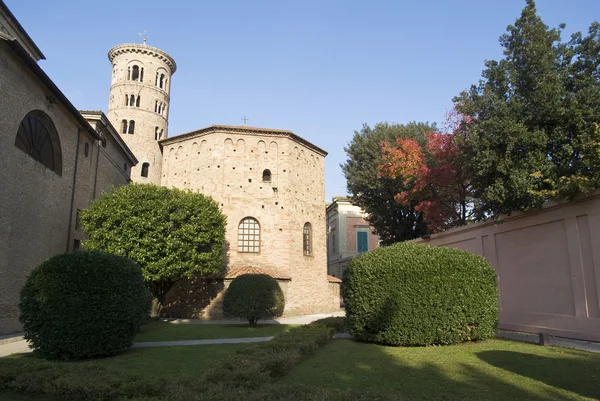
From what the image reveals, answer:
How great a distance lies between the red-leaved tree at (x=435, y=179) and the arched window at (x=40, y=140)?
15.4 m

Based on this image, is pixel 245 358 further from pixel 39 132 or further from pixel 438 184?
pixel 39 132

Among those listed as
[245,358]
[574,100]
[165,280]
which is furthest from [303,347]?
[165,280]

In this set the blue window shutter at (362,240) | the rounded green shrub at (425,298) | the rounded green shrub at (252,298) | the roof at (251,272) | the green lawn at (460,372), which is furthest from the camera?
the blue window shutter at (362,240)

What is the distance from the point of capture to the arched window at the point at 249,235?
25.0 meters

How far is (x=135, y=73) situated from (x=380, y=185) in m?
29.8

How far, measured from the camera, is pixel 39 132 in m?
17.5

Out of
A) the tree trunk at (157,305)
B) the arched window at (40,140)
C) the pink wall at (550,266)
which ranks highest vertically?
the arched window at (40,140)

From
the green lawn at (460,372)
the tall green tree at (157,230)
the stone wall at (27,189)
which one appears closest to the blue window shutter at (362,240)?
the tall green tree at (157,230)

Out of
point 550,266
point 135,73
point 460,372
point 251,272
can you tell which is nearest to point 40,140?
point 251,272

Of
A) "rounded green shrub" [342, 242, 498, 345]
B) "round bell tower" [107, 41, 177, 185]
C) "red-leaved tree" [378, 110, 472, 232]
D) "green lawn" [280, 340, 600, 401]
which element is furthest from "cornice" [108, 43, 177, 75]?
"green lawn" [280, 340, 600, 401]

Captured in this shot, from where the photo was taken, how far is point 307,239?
27.2m

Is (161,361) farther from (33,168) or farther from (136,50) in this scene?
(136,50)

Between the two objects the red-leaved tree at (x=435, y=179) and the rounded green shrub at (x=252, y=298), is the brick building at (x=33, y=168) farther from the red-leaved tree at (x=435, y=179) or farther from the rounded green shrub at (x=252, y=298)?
the red-leaved tree at (x=435, y=179)

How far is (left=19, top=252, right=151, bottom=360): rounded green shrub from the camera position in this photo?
28.8ft
